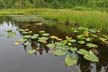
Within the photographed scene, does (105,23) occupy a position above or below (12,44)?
above

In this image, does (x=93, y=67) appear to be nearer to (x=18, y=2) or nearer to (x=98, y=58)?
(x=98, y=58)

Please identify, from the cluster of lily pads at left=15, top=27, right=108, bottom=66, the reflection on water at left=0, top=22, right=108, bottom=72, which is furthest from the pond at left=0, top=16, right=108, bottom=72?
the cluster of lily pads at left=15, top=27, right=108, bottom=66

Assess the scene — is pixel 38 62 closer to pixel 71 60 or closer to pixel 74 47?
pixel 71 60

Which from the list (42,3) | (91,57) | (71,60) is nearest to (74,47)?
(91,57)

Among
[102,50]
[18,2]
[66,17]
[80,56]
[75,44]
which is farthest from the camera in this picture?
[18,2]

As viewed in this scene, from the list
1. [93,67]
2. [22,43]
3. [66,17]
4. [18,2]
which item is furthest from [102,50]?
[18,2]

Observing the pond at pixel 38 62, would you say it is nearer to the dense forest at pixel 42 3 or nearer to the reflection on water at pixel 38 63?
the reflection on water at pixel 38 63

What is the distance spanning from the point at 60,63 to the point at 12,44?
287 centimetres

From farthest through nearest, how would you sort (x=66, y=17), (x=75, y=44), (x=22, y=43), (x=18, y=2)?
(x=18, y=2), (x=66, y=17), (x=22, y=43), (x=75, y=44)

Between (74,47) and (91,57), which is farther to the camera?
(74,47)

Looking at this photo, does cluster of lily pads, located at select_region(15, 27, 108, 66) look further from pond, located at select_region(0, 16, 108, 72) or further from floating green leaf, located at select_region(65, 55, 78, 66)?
pond, located at select_region(0, 16, 108, 72)

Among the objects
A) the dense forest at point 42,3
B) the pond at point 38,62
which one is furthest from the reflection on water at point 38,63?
the dense forest at point 42,3

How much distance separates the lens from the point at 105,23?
995cm

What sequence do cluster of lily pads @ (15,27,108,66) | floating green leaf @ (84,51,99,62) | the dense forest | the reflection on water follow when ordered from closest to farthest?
the reflection on water → floating green leaf @ (84,51,99,62) → cluster of lily pads @ (15,27,108,66) → the dense forest
